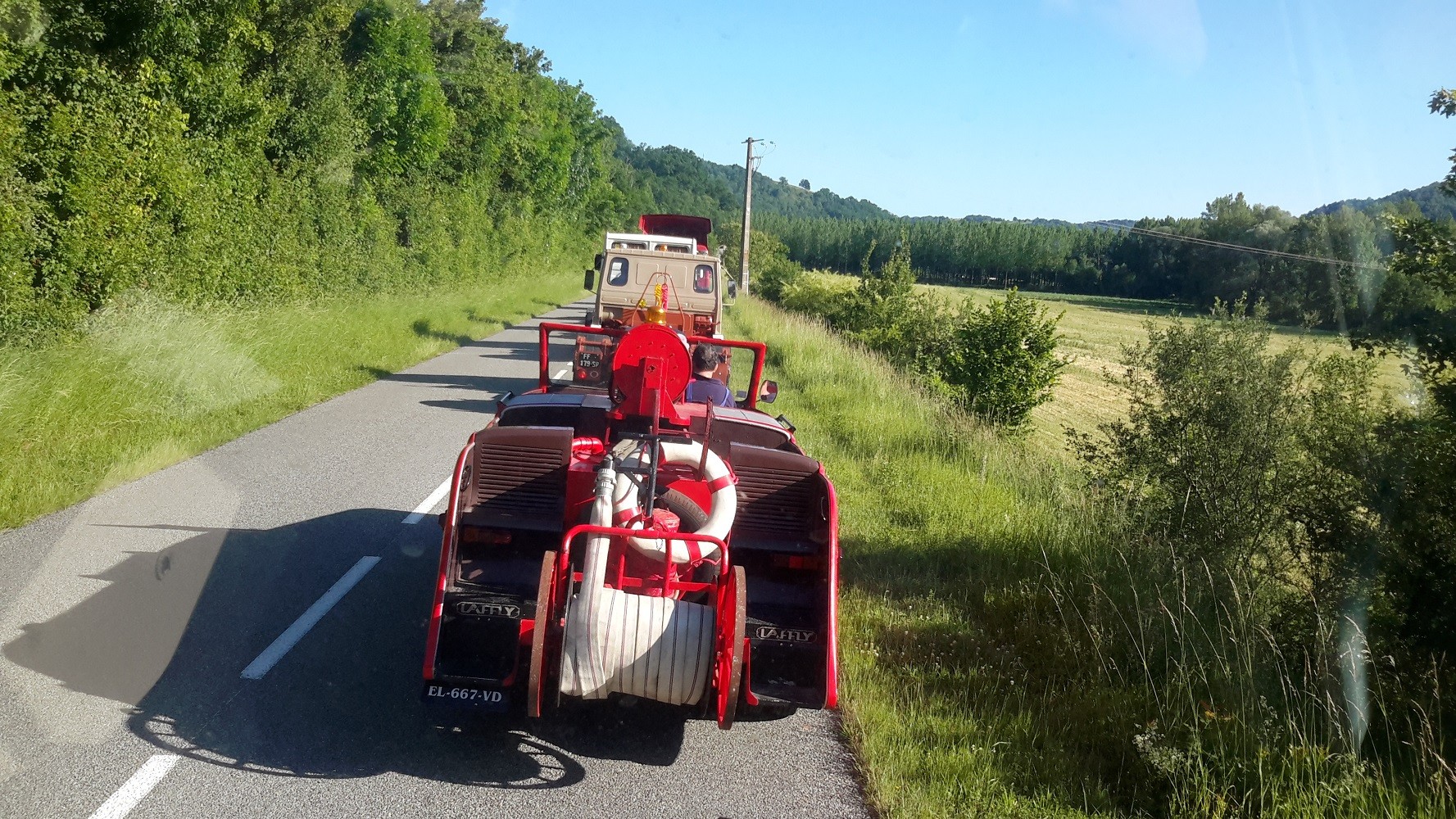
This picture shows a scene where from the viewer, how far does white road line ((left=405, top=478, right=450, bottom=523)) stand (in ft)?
27.0

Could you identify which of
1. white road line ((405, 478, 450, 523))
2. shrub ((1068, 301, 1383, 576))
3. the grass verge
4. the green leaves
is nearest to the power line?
shrub ((1068, 301, 1383, 576))

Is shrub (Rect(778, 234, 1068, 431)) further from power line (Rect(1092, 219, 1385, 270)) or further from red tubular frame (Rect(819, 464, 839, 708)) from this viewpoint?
red tubular frame (Rect(819, 464, 839, 708))

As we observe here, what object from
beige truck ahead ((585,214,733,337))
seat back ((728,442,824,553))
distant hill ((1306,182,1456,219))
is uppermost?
distant hill ((1306,182,1456,219))

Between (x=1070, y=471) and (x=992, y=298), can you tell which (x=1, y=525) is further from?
(x=992, y=298)

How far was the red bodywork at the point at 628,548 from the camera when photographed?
4.46m

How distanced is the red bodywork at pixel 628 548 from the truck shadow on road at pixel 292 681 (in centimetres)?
34

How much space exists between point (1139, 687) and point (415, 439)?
852cm

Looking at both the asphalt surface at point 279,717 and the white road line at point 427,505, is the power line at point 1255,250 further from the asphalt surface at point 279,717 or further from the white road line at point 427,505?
the white road line at point 427,505

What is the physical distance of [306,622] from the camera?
19.3 ft

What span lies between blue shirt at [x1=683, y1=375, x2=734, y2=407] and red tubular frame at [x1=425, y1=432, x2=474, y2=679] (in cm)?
212

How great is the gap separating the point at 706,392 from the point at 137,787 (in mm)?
4102

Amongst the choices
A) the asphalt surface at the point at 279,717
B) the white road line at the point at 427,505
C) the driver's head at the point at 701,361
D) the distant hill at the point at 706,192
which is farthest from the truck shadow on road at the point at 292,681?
the distant hill at the point at 706,192

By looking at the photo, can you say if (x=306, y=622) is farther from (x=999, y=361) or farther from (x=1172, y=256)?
(x=1172, y=256)

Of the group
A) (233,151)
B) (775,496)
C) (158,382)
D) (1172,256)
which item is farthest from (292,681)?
(1172,256)
